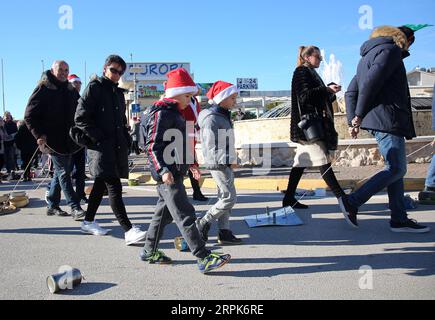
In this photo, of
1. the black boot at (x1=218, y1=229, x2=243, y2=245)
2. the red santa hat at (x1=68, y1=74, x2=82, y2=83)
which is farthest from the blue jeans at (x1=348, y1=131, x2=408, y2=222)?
the red santa hat at (x1=68, y1=74, x2=82, y2=83)

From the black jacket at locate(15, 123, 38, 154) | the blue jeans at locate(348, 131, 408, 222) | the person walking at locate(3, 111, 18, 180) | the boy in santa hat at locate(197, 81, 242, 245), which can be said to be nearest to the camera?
the boy in santa hat at locate(197, 81, 242, 245)

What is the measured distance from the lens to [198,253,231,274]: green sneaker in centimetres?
350

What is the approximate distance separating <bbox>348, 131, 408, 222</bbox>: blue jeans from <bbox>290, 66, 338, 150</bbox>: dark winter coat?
A: 2.66ft

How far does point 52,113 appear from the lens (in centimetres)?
590

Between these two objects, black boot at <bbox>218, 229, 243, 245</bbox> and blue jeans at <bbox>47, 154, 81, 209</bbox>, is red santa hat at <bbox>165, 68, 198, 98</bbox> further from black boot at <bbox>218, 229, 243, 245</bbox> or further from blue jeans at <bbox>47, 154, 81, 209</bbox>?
blue jeans at <bbox>47, 154, 81, 209</bbox>

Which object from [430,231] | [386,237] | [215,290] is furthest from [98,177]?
[430,231]

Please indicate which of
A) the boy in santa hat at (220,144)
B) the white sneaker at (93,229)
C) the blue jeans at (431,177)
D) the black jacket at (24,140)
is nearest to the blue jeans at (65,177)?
the white sneaker at (93,229)

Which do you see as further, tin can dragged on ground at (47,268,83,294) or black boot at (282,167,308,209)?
black boot at (282,167,308,209)

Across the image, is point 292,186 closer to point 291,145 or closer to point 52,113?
point 52,113

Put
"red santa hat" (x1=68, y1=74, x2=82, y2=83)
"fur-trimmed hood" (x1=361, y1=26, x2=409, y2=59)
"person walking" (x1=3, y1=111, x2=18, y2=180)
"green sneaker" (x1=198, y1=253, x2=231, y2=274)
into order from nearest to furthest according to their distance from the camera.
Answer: "green sneaker" (x1=198, y1=253, x2=231, y2=274), "fur-trimmed hood" (x1=361, y1=26, x2=409, y2=59), "red santa hat" (x1=68, y1=74, x2=82, y2=83), "person walking" (x1=3, y1=111, x2=18, y2=180)

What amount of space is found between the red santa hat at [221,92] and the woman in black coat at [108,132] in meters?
1.06

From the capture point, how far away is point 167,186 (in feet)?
12.0

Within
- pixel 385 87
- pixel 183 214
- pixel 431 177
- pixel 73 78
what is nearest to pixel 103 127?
pixel 183 214

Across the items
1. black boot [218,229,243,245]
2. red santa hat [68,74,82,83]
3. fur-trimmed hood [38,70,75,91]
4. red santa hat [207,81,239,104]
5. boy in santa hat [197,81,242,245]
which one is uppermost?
red santa hat [68,74,82,83]
